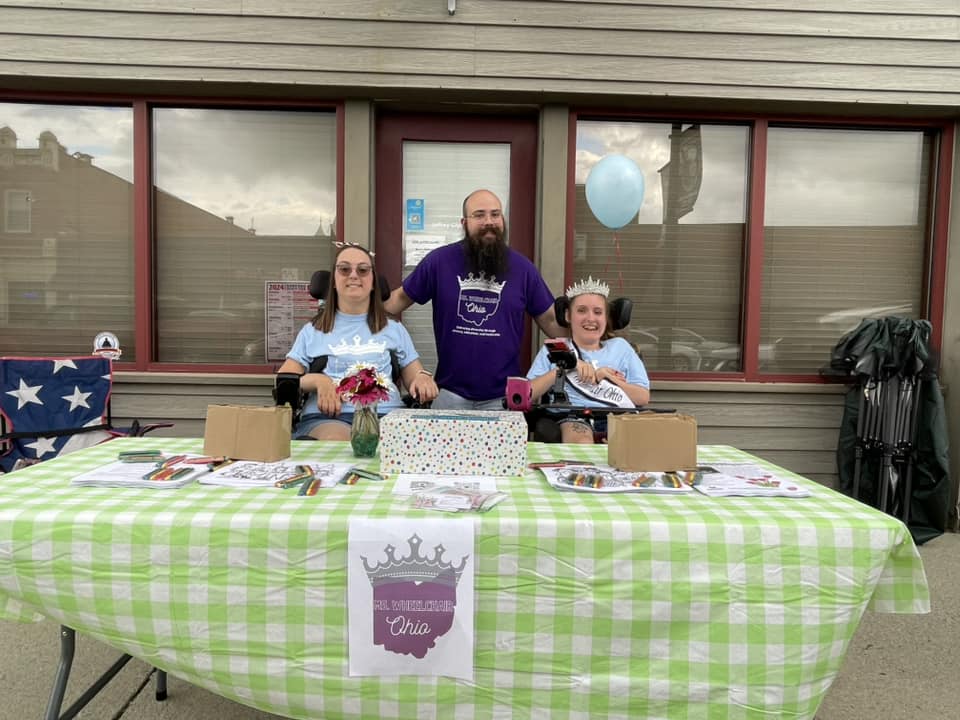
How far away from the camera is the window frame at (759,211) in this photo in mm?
3463

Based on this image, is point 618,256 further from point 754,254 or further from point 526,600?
point 526,600

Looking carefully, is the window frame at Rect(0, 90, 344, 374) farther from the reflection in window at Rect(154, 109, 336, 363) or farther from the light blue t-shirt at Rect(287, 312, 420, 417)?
the light blue t-shirt at Rect(287, 312, 420, 417)

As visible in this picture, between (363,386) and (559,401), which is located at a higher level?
(363,386)

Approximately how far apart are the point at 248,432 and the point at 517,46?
7.96 feet

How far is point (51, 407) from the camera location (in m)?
2.90

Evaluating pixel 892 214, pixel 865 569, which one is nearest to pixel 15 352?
pixel 865 569

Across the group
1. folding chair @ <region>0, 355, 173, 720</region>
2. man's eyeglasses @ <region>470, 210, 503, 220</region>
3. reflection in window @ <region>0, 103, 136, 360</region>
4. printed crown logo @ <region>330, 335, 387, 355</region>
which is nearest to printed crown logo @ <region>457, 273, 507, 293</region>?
man's eyeglasses @ <region>470, 210, 503, 220</region>

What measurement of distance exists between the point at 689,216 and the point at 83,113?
3333 mm

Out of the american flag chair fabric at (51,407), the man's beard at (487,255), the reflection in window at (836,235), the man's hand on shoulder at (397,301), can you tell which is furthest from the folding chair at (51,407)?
the reflection in window at (836,235)

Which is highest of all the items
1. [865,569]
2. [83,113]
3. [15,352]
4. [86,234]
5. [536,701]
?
[83,113]

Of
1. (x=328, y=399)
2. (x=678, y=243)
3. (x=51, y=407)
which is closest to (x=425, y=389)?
(x=328, y=399)

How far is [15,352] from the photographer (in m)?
3.50

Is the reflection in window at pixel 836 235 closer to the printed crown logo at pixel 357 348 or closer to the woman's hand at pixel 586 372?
the woman's hand at pixel 586 372

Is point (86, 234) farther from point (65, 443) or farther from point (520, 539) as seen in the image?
point (520, 539)
